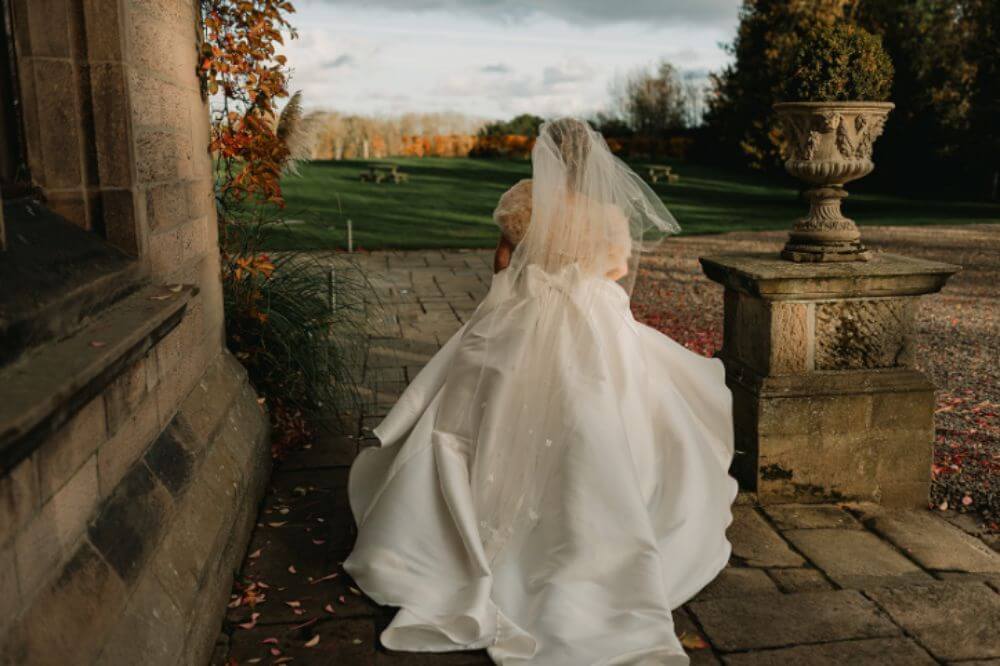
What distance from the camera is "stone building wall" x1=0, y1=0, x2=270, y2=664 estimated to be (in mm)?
1937

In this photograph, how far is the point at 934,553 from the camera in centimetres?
361

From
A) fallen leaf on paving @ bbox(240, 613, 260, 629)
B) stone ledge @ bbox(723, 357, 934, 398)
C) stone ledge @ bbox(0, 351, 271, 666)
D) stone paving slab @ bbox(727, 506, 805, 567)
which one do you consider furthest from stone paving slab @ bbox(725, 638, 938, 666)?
stone ledge @ bbox(0, 351, 271, 666)

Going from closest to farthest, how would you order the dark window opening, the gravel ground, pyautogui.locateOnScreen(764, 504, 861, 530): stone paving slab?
the dark window opening
pyautogui.locateOnScreen(764, 504, 861, 530): stone paving slab
the gravel ground

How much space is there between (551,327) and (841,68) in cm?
177

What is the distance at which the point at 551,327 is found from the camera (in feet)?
11.7

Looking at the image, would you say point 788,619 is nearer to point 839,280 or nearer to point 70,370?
point 839,280

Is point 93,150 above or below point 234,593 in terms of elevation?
above

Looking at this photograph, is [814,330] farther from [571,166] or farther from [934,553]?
[571,166]

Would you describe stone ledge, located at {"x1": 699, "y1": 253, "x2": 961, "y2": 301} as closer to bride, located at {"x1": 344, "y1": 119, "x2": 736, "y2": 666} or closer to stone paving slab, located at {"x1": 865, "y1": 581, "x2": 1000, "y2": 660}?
bride, located at {"x1": 344, "y1": 119, "x2": 736, "y2": 666}

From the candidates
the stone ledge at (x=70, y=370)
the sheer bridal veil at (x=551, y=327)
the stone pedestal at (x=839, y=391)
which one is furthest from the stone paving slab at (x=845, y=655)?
the stone ledge at (x=70, y=370)

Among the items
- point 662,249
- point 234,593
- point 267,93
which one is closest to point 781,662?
point 234,593

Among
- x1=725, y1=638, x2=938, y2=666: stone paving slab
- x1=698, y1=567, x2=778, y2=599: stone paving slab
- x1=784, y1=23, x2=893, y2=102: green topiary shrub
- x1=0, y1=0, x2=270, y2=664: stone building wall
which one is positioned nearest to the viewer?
x1=0, y1=0, x2=270, y2=664: stone building wall

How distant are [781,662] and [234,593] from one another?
6.08 feet

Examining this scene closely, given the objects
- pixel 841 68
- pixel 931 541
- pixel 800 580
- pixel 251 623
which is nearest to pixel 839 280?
pixel 841 68
